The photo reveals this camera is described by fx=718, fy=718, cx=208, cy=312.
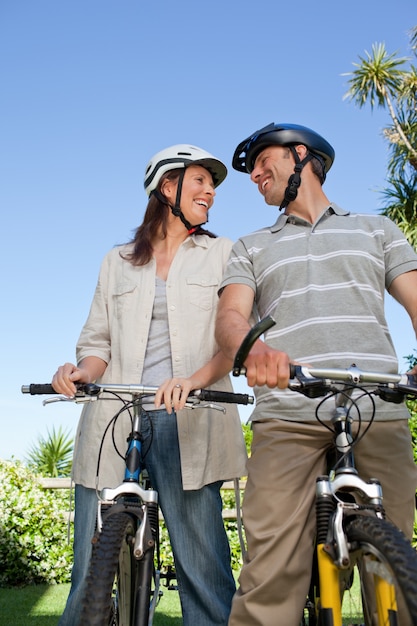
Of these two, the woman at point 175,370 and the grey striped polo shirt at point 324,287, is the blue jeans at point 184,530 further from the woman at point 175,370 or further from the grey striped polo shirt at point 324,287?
the grey striped polo shirt at point 324,287

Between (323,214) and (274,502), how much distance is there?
128 cm

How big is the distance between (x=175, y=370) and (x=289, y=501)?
37.3 inches

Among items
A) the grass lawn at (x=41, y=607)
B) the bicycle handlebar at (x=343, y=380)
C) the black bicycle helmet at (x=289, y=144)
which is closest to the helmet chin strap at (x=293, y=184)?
the black bicycle helmet at (x=289, y=144)

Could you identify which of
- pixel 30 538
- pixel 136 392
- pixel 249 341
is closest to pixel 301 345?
pixel 136 392

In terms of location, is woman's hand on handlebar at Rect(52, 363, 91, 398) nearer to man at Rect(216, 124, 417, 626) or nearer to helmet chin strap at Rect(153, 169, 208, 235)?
man at Rect(216, 124, 417, 626)

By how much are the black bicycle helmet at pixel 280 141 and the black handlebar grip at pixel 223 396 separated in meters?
1.22

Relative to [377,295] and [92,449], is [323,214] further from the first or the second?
[92,449]

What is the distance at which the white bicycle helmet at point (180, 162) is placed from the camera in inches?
148

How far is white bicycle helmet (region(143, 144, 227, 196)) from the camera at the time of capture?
3762mm

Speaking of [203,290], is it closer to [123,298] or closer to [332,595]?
[123,298]

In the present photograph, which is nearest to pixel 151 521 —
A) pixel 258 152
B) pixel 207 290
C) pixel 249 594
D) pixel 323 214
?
pixel 249 594

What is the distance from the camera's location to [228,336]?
267cm

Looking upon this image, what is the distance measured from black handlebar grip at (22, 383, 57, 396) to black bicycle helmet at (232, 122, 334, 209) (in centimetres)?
132

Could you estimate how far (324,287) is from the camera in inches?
113
